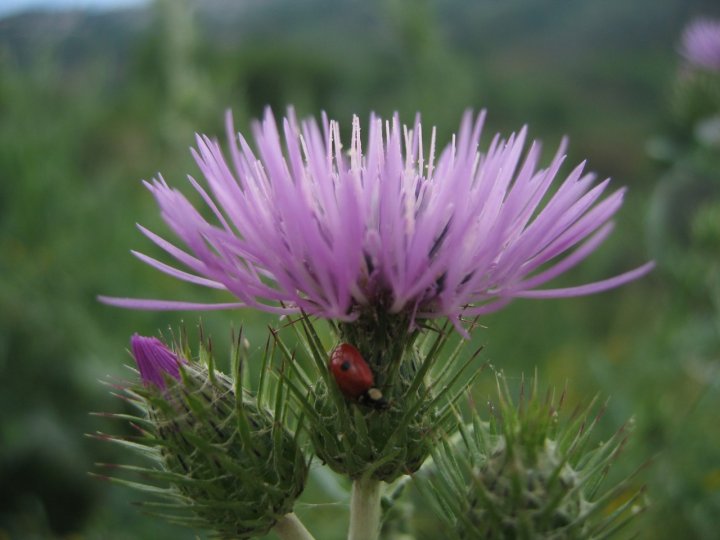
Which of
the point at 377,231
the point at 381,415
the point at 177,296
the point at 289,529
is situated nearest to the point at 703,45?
the point at 177,296

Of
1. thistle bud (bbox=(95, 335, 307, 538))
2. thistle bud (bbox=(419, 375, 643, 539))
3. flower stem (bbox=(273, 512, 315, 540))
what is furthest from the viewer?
flower stem (bbox=(273, 512, 315, 540))

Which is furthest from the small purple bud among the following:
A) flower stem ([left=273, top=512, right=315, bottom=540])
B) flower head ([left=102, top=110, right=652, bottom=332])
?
flower stem ([left=273, top=512, right=315, bottom=540])

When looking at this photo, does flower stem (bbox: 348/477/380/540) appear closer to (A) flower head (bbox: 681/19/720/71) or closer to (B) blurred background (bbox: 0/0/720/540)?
(B) blurred background (bbox: 0/0/720/540)

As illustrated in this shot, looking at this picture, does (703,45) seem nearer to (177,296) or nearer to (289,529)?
(177,296)

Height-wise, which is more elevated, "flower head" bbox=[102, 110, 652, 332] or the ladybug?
"flower head" bbox=[102, 110, 652, 332]

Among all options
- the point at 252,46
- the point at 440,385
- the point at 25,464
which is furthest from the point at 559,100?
the point at 440,385

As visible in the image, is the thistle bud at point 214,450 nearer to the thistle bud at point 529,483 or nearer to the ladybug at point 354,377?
the ladybug at point 354,377

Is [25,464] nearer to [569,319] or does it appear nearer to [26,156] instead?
[26,156]

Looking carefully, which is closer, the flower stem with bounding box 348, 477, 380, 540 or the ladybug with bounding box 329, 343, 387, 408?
the ladybug with bounding box 329, 343, 387, 408
